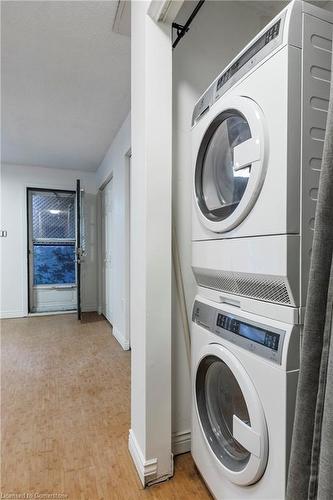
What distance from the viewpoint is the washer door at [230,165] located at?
860 millimetres

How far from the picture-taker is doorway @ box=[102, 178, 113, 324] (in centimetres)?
387

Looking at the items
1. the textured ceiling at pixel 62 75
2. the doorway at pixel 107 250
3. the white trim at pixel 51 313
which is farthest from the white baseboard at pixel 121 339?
the textured ceiling at pixel 62 75

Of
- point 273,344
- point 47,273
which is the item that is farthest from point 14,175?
point 273,344

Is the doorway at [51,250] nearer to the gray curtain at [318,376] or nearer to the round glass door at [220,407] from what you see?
the round glass door at [220,407]

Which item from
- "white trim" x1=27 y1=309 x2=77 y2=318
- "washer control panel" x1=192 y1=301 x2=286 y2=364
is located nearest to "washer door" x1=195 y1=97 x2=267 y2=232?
"washer control panel" x1=192 y1=301 x2=286 y2=364

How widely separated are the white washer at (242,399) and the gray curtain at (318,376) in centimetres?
31

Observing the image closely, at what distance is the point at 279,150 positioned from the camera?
2.60 feet

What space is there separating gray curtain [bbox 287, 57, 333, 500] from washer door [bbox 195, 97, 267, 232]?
0.42 m

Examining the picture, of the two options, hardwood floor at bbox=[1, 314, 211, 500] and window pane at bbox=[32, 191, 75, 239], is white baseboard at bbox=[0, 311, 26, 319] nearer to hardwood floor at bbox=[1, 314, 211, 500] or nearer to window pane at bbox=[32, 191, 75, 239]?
window pane at bbox=[32, 191, 75, 239]

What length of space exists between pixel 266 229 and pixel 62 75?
221 cm

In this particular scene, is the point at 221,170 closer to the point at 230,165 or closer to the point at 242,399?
the point at 230,165

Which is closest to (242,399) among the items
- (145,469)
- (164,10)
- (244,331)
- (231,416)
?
(231,416)

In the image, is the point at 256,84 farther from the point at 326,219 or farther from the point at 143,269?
the point at 143,269

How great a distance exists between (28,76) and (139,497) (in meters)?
2.82
